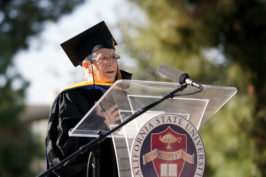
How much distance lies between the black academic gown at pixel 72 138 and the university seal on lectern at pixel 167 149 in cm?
34

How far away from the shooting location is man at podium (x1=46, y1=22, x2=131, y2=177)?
235 centimetres

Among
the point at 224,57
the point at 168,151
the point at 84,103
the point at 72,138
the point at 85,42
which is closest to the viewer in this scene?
the point at 168,151

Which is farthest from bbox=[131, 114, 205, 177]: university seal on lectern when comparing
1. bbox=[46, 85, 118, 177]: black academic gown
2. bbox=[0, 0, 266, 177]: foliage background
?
bbox=[0, 0, 266, 177]: foliage background

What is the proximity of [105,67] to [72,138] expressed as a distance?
1.59ft

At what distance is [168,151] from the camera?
205cm

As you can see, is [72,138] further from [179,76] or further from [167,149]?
[179,76]

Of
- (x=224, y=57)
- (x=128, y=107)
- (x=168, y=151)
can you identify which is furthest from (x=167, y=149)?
(x=224, y=57)

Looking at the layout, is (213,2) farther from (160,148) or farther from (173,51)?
(160,148)

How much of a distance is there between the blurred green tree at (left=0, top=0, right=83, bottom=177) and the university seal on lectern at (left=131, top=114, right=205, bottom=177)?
12.4m

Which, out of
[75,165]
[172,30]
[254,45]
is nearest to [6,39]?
[172,30]

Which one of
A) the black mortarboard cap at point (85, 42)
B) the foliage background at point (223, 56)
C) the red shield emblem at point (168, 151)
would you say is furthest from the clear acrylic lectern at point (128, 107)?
the foliage background at point (223, 56)

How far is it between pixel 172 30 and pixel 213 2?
0.87m

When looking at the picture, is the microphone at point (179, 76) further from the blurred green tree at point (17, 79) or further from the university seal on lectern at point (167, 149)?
the blurred green tree at point (17, 79)

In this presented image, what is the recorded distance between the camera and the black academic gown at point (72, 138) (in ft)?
7.72
